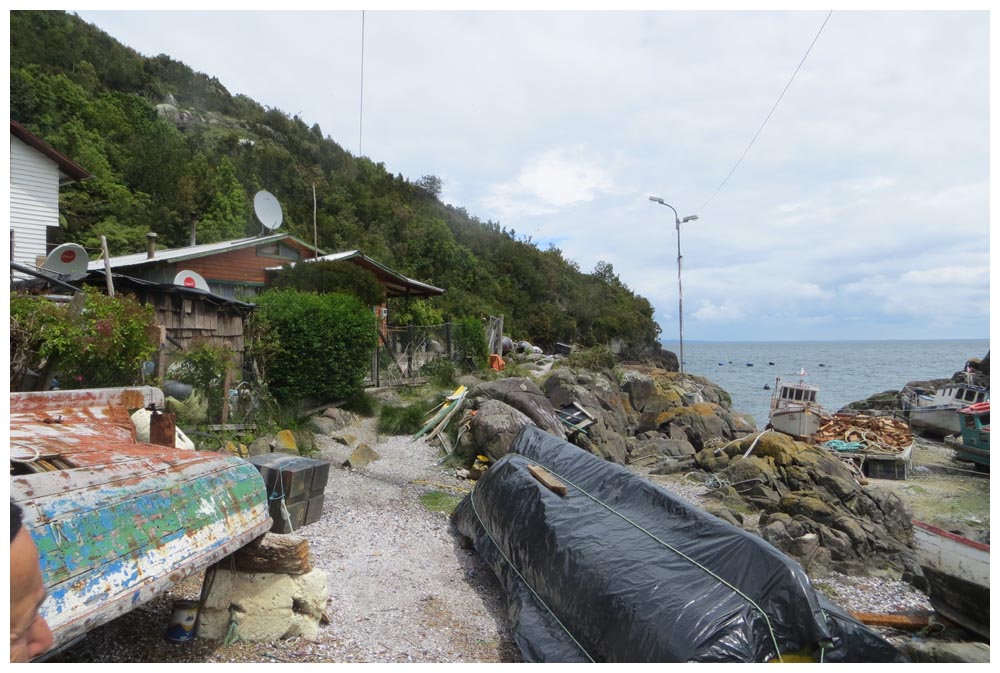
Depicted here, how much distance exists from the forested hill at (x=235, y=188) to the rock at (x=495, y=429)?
1420 cm

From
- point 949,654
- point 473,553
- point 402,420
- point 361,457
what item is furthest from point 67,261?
point 949,654

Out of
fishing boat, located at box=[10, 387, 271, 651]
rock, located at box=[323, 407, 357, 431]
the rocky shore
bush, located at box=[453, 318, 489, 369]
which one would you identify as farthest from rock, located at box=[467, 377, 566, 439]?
fishing boat, located at box=[10, 387, 271, 651]

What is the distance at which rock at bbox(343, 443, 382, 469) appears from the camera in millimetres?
10324

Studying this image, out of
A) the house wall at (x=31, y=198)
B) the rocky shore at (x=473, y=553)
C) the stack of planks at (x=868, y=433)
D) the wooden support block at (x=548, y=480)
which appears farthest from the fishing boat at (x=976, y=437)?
the house wall at (x=31, y=198)

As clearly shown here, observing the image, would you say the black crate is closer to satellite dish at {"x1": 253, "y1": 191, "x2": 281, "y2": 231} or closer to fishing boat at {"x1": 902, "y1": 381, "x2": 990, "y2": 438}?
satellite dish at {"x1": 253, "y1": 191, "x2": 281, "y2": 231}

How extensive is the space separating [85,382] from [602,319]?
39.9 m

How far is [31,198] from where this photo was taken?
15.9 m

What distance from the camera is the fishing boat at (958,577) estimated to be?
5703 mm

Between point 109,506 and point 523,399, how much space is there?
10270mm

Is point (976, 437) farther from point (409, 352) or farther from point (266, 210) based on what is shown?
point (266, 210)

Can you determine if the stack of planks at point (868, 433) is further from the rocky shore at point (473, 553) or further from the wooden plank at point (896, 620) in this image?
the wooden plank at point (896, 620)

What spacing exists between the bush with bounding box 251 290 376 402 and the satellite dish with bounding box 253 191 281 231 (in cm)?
718

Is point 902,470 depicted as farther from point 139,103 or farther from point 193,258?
point 139,103

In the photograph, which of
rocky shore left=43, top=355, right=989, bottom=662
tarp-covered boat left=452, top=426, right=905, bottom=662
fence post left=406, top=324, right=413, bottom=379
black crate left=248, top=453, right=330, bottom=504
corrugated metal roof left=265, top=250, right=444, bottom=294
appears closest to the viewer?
tarp-covered boat left=452, top=426, right=905, bottom=662
